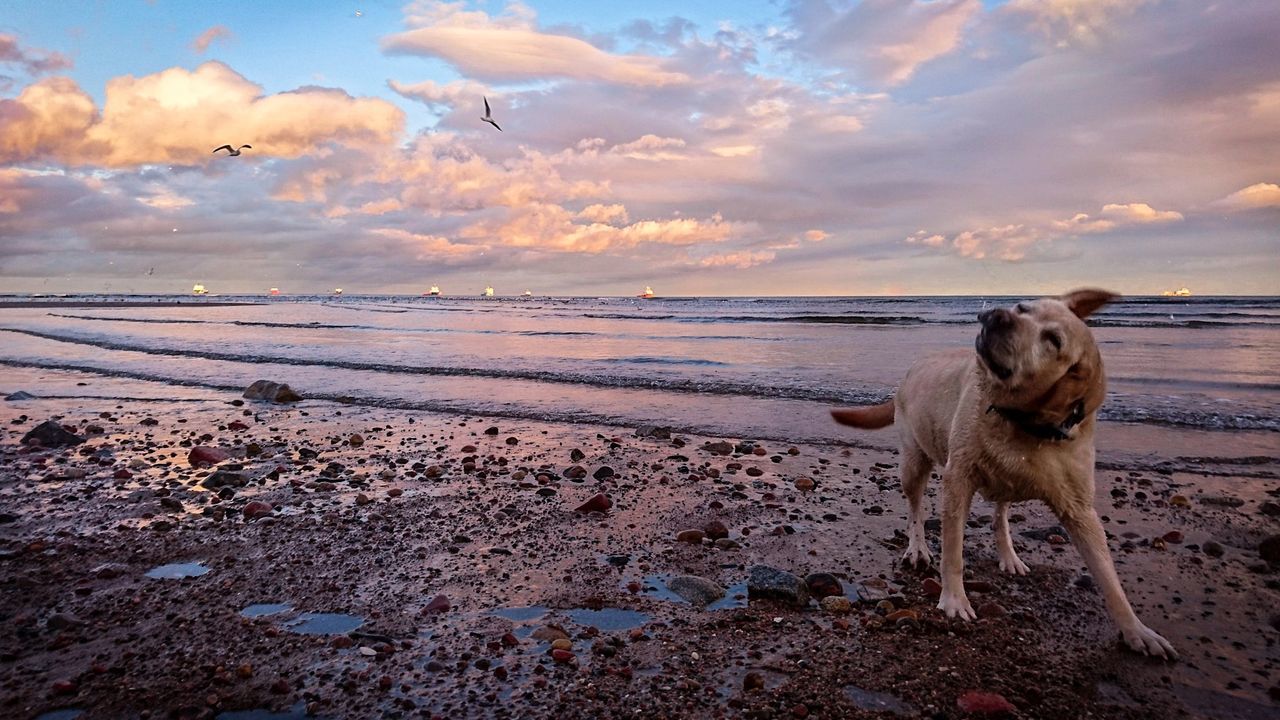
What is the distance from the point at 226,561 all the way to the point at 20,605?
114 cm

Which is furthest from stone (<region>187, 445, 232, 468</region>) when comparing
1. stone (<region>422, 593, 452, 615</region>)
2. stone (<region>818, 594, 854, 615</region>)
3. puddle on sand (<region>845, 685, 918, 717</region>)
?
puddle on sand (<region>845, 685, 918, 717</region>)

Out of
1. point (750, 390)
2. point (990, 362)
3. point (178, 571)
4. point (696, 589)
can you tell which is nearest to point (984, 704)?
point (990, 362)

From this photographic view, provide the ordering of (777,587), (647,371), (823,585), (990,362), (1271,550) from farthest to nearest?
1. (647,371)
2. (1271,550)
3. (823,585)
4. (777,587)
5. (990,362)

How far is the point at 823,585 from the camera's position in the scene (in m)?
4.66

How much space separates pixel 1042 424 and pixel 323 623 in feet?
13.8

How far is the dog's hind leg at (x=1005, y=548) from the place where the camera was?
201 inches

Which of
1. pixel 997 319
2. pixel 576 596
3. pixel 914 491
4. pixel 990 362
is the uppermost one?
pixel 997 319

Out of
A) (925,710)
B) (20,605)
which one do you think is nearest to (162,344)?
(20,605)

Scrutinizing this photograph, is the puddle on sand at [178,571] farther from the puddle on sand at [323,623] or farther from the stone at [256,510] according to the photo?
the puddle on sand at [323,623]

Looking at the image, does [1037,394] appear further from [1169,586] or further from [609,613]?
[609,613]

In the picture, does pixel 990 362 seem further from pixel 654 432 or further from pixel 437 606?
pixel 654 432

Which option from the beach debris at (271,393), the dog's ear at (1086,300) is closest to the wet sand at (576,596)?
the dog's ear at (1086,300)

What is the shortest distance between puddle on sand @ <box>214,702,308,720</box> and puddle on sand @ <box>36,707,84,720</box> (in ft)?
1.98

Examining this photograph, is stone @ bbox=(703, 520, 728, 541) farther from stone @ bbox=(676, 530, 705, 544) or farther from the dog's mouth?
the dog's mouth
